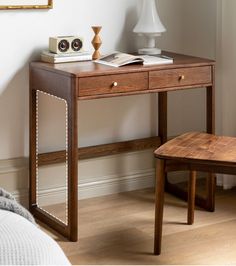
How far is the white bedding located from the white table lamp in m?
2.04

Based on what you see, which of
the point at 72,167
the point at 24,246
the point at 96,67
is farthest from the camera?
the point at 96,67

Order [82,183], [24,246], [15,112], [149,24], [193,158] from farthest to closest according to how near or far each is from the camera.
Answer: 1. [82,183]
2. [149,24]
3. [15,112]
4. [193,158]
5. [24,246]

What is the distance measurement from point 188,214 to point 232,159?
0.60m

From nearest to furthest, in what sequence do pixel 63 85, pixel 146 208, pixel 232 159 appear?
1. pixel 232 159
2. pixel 63 85
3. pixel 146 208

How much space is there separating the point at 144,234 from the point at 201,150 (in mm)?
542

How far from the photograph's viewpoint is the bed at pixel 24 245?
4.93 ft

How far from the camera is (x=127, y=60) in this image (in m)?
3.28

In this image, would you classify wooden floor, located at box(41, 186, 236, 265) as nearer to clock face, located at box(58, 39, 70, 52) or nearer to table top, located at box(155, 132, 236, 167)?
table top, located at box(155, 132, 236, 167)

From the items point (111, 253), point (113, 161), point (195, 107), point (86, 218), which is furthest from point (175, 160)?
point (195, 107)

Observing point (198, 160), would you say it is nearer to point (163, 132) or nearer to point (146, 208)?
point (146, 208)

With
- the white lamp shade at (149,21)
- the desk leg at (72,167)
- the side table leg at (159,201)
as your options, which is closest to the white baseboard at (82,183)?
the desk leg at (72,167)

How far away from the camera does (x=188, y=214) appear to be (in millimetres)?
3344

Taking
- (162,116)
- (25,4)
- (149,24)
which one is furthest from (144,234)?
(25,4)

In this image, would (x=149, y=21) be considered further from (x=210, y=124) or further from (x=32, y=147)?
(x=32, y=147)
